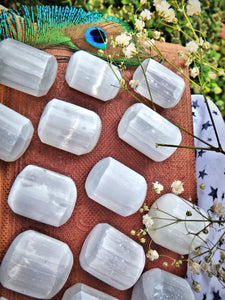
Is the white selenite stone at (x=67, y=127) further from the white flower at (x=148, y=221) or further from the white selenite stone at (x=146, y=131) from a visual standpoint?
the white flower at (x=148, y=221)

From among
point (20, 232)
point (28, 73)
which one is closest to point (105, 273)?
point (20, 232)

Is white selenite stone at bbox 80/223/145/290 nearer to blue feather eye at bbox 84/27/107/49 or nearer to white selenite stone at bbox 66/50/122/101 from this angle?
white selenite stone at bbox 66/50/122/101

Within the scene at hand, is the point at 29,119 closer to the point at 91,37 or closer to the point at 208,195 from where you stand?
the point at 91,37

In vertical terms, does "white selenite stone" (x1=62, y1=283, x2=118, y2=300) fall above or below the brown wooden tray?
below

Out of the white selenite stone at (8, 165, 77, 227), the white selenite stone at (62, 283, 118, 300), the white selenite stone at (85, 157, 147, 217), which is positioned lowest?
the white selenite stone at (62, 283, 118, 300)

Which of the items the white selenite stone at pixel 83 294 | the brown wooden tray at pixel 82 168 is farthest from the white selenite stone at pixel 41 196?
the white selenite stone at pixel 83 294

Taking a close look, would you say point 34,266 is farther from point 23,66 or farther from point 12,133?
point 23,66

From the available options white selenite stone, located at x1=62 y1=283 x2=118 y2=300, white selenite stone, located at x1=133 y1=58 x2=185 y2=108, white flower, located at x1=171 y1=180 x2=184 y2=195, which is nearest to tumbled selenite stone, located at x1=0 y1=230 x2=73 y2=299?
white selenite stone, located at x1=62 y1=283 x2=118 y2=300

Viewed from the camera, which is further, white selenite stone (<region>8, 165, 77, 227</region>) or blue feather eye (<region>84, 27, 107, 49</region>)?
blue feather eye (<region>84, 27, 107, 49</region>)
